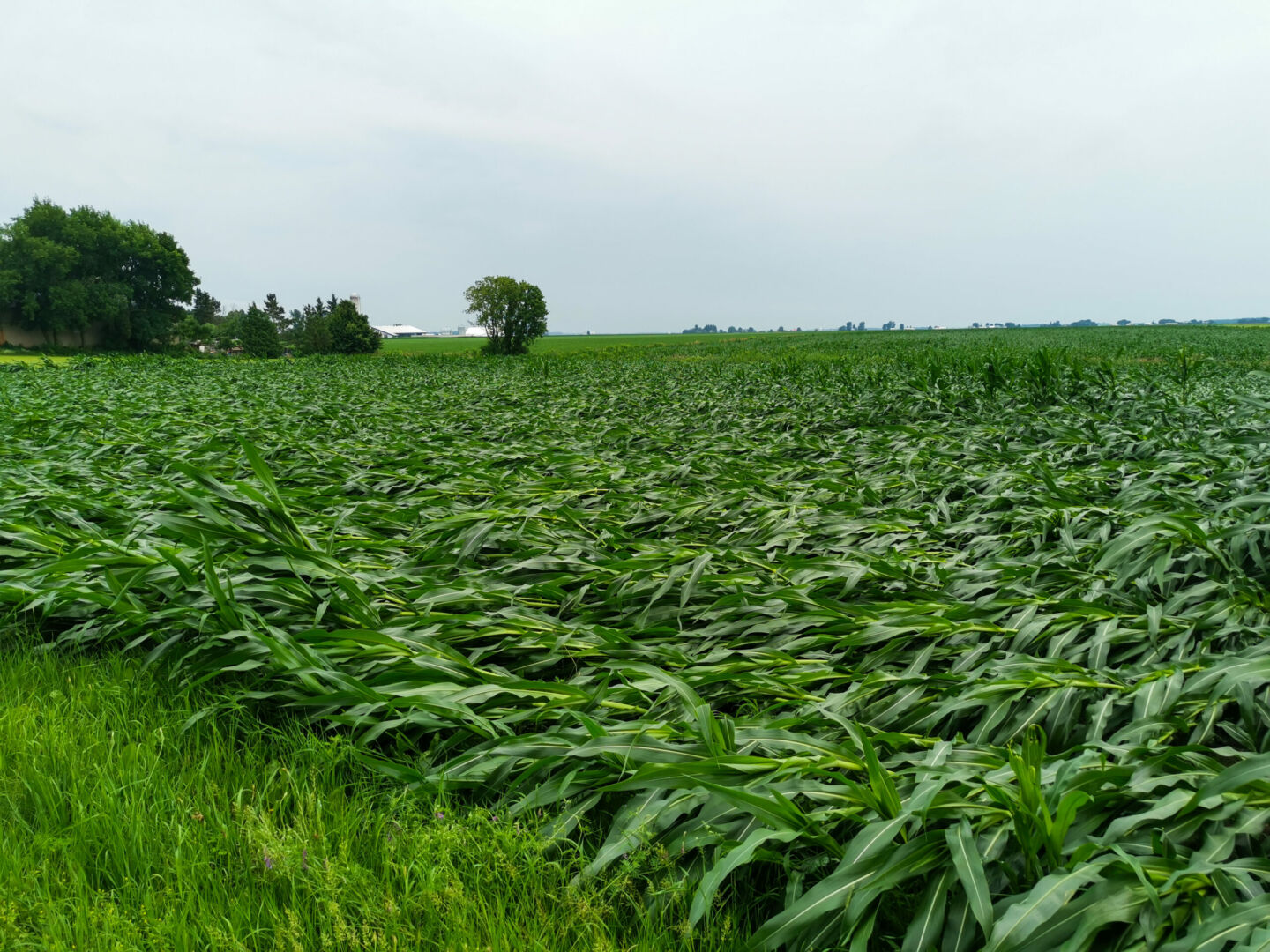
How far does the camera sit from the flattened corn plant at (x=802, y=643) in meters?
1.34

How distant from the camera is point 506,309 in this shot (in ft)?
180

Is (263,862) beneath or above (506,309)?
beneath

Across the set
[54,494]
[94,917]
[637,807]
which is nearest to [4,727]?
[94,917]

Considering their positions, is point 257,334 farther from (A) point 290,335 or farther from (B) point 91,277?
(A) point 290,335

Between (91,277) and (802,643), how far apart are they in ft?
273

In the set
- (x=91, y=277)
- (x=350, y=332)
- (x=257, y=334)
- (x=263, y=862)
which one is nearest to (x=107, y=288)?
(x=91, y=277)

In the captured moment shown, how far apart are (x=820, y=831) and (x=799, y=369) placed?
1274 cm

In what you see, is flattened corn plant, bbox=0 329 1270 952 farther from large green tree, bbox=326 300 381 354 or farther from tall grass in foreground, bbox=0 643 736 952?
large green tree, bbox=326 300 381 354

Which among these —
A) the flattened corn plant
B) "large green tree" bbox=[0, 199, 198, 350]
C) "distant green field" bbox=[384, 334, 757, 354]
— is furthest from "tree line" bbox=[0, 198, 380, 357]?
the flattened corn plant

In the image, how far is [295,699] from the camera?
2262mm

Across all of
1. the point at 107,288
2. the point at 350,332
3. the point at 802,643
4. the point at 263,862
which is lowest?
the point at 263,862

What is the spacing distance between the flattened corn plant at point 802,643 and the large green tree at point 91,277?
7166 centimetres

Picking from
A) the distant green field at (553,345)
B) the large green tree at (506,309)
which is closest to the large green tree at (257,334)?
the distant green field at (553,345)

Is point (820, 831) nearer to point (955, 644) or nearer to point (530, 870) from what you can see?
point (530, 870)
